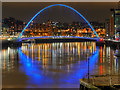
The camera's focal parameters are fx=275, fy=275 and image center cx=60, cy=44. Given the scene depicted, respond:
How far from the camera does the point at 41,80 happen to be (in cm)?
1770

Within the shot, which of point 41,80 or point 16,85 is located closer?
point 16,85

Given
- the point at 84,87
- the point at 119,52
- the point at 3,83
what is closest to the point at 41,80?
the point at 3,83

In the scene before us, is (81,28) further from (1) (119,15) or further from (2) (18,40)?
(2) (18,40)

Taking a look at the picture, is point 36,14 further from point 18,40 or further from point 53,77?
point 53,77

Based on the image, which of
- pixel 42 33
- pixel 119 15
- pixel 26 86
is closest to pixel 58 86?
pixel 26 86

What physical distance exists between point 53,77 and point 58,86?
9.52ft

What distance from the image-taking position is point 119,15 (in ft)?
257

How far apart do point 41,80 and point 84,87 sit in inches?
222

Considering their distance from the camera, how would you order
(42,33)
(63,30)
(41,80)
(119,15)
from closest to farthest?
1. (41,80)
2. (119,15)
3. (42,33)
4. (63,30)

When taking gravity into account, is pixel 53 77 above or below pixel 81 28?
below

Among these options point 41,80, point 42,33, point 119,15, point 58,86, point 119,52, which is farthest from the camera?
point 42,33

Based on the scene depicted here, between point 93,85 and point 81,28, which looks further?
point 81,28

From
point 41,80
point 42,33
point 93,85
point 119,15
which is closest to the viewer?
point 93,85

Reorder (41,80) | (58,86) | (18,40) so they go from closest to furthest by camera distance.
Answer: (58,86), (41,80), (18,40)
